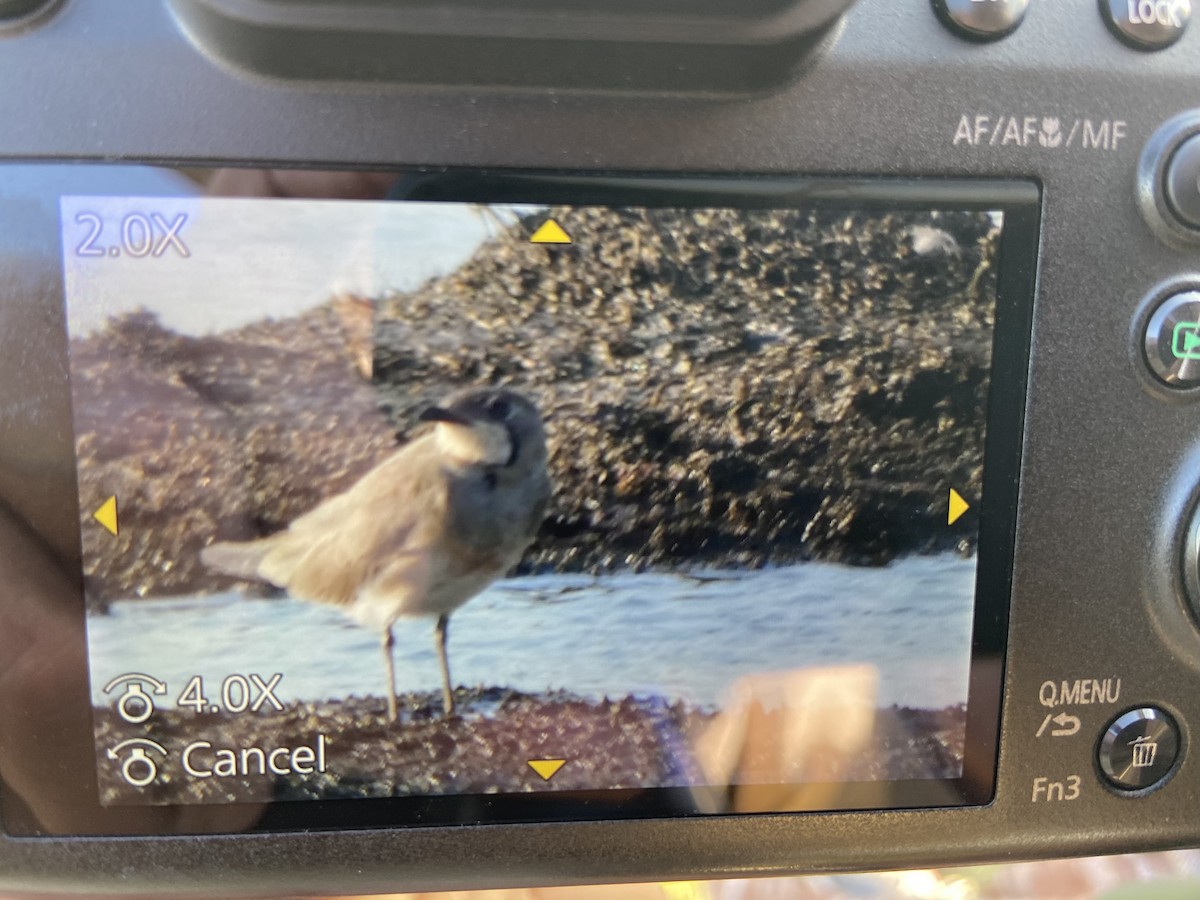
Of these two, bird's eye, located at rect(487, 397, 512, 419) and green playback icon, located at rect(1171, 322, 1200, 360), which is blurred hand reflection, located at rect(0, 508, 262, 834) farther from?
green playback icon, located at rect(1171, 322, 1200, 360)

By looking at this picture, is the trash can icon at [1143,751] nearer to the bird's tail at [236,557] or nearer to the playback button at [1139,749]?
the playback button at [1139,749]

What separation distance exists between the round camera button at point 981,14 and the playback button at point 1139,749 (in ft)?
0.80

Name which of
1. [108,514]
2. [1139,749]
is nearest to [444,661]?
[108,514]

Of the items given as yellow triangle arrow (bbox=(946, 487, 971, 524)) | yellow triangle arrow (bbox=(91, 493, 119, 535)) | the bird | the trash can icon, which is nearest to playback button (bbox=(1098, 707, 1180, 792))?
the trash can icon

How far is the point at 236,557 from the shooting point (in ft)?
0.95

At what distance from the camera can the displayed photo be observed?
28 centimetres

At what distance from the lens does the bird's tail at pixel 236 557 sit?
29 cm

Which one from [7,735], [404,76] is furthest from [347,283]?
[7,735]

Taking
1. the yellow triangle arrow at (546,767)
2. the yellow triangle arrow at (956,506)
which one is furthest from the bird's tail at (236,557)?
the yellow triangle arrow at (956,506)

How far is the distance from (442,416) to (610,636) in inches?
3.7

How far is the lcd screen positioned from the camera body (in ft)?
0.04

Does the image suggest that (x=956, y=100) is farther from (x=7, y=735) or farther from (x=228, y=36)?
(x=7, y=735)

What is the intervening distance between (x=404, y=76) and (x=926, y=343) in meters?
0.19

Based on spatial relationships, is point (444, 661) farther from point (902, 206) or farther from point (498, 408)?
point (902, 206)
